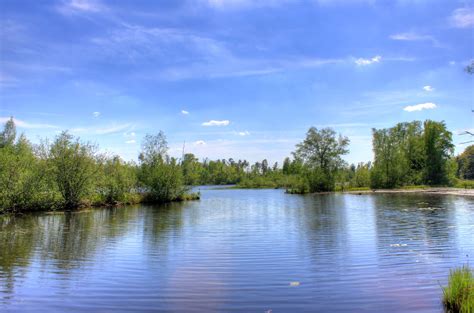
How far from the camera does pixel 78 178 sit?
145ft

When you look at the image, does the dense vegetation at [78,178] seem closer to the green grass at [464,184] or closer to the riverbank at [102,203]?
the riverbank at [102,203]

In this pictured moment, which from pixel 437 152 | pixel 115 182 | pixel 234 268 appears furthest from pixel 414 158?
pixel 234 268

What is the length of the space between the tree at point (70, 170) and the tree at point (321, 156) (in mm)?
57080

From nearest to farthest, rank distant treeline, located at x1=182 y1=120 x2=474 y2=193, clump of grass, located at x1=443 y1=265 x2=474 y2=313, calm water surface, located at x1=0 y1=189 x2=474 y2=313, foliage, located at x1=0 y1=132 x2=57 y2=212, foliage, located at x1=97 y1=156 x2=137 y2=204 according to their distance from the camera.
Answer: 1. clump of grass, located at x1=443 y1=265 x2=474 y2=313
2. calm water surface, located at x1=0 y1=189 x2=474 y2=313
3. foliage, located at x1=0 y1=132 x2=57 y2=212
4. foliage, located at x1=97 y1=156 x2=137 y2=204
5. distant treeline, located at x1=182 y1=120 x2=474 y2=193

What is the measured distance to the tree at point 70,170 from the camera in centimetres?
4328

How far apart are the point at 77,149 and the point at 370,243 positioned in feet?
127

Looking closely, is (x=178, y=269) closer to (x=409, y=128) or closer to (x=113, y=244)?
(x=113, y=244)

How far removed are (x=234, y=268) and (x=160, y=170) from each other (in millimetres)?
48467

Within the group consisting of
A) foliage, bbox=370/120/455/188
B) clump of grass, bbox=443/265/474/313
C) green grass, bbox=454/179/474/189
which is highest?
foliage, bbox=370/120/455/188

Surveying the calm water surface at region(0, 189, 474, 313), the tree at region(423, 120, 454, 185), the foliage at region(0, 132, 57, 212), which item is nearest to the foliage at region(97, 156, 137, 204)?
the foliage at region(0, 132, 57, 212)

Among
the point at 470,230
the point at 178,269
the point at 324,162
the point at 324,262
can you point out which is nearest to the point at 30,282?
the point at 178,269

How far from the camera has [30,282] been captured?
1174cm

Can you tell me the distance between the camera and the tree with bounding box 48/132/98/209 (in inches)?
1704

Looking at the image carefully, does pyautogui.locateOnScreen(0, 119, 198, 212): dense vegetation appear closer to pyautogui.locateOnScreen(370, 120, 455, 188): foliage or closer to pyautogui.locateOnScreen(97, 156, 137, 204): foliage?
pyautogui.locateOnScreen(97, 156, 137, 204): foliage
